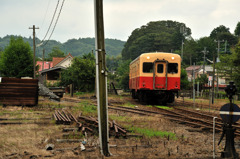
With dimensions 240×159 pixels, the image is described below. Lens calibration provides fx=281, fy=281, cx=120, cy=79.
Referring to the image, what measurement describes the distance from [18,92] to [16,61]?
98.0ft

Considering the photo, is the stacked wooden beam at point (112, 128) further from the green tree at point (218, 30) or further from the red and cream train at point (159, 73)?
the green tree at point (218, 30)

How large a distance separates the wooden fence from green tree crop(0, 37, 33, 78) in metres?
29.3

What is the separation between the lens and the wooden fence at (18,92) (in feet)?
49.6

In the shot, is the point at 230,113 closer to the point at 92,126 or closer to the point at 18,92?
the point at 92,126

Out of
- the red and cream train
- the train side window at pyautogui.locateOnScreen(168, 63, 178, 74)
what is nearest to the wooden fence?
the red and cream train

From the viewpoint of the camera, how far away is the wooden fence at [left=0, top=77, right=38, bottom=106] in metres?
15.1

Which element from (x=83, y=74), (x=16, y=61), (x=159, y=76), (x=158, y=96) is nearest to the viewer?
(x=159, y=76)

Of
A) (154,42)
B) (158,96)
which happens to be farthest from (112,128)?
(154,42)

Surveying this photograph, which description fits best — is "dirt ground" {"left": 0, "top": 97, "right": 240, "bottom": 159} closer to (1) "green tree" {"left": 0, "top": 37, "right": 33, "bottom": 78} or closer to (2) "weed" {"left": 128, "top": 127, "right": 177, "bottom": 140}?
(2) "weed" {"left": 128, "top": 127, "right": 177, "bottom": 140}

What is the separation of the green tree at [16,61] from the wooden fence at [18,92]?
29.3 meters

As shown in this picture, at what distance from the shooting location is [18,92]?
15344 mm

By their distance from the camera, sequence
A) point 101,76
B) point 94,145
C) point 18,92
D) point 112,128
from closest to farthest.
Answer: point 101,76 → point 94,145 → point 112,128 → point 18,92

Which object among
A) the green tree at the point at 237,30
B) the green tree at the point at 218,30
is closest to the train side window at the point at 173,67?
the green tree at the point at 237,30

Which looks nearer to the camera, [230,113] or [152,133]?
[230,113]
